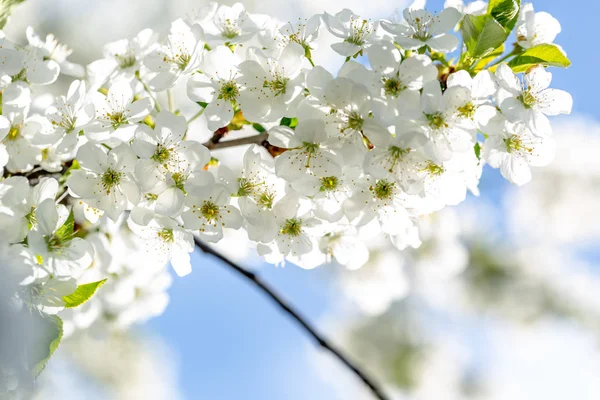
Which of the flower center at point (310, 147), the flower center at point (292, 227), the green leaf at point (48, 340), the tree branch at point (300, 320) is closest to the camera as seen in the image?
the green leaf at point (48, 340)

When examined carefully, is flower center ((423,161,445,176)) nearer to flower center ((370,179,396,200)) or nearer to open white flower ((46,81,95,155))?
flower center ((370,179,396,200))

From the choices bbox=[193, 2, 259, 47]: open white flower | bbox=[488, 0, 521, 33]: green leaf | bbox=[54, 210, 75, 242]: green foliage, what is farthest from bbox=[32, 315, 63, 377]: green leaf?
bbox=[488, 0, 521, 33]: green leaf

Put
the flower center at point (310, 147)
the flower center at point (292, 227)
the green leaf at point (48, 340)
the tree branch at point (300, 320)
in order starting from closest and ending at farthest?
the green leaf at point (48, 340)
the flower center at point (310, 147)
the flower center at point (292, 227)
the tree branch at point (300, 320)

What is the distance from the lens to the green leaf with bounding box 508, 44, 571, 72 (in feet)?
3.41

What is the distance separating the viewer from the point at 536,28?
110 centimetres

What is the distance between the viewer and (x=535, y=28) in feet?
3.62

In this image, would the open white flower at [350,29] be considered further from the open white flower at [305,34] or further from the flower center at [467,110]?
the flower center at [467,110]

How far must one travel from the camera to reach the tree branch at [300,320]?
1201 mm

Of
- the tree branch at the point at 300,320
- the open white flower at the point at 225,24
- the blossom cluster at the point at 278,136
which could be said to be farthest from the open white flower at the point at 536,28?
the tree branch at the point at 300,320

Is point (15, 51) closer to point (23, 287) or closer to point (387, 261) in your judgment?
point (23, 287)

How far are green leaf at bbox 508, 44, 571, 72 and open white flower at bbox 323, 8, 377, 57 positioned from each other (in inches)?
11.2

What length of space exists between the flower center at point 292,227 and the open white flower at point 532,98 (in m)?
0.42

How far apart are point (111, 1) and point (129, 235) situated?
13.4 ft

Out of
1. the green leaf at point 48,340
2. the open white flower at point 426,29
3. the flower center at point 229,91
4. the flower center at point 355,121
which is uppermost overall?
the open white flower at point 426,29
